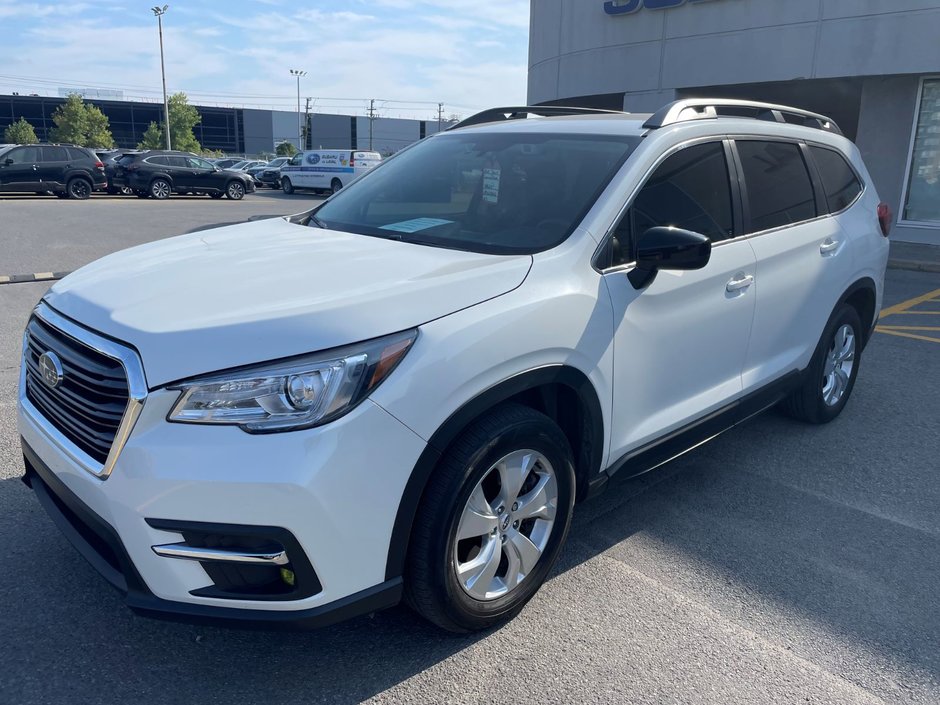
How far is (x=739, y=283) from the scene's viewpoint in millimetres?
3740

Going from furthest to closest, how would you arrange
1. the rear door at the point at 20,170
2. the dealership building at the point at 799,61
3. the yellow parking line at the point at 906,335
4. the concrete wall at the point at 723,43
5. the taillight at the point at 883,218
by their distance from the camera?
the rear door at the point at 20,170 → the dealership building at the point at 799,61 → the concrete wall at the point at 723,43 → the yellow parking line at the point at 906,335 → the taillight at the point at 883,218

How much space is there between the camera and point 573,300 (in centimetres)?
289

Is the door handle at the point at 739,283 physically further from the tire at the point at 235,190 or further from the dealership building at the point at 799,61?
the tire at the point at 235,190

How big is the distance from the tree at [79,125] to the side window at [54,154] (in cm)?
5030

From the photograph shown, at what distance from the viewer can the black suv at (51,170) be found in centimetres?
2392

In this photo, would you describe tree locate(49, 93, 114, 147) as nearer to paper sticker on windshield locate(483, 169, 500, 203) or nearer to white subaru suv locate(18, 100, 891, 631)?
paper sticker on windshield locate(483, 169, 500, 203)

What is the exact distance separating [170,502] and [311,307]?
2.26ft

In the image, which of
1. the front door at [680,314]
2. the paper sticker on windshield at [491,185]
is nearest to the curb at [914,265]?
the front door at [680,314]

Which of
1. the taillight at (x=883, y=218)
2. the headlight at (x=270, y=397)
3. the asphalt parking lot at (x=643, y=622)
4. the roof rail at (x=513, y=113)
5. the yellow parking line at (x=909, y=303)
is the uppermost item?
the roof rail at (x=513, y=113)

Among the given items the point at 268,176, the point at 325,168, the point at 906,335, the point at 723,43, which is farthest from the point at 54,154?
the point at 906,335

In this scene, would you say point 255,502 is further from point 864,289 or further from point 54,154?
point 54,154

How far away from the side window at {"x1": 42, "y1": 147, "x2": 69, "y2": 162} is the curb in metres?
23.3

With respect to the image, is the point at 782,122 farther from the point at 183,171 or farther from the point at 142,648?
the point at 183,171

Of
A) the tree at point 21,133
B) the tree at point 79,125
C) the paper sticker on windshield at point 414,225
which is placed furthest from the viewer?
the tree at point 21,133
